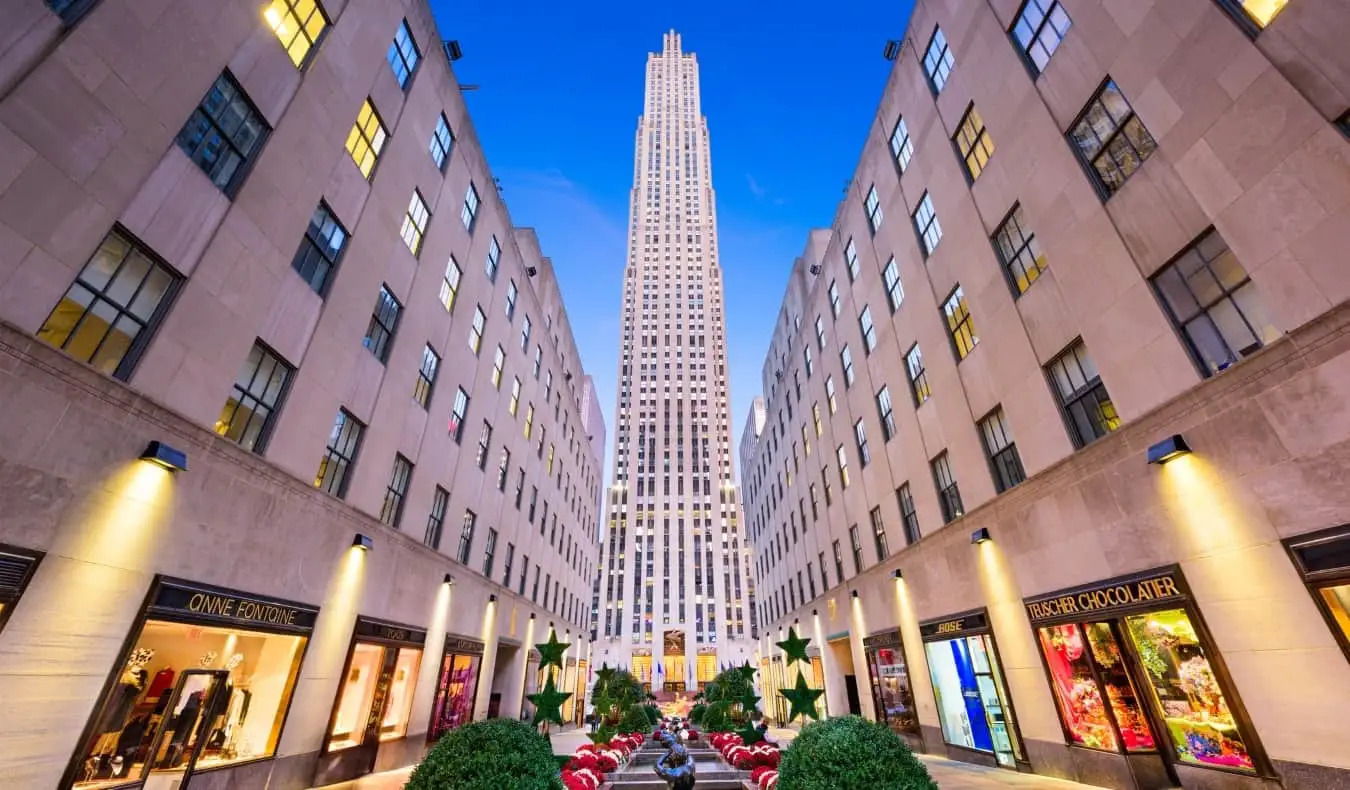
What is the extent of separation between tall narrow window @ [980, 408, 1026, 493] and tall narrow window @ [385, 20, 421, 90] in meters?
21.7

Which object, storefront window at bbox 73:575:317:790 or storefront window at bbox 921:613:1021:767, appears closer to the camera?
storefront window at bbox 73:575:317:790

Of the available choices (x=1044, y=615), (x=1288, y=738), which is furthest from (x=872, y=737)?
(x=1044, y=615)

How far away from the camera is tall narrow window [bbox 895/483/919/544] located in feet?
66.0

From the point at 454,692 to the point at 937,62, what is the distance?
96.0ft

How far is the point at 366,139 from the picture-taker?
1533cm

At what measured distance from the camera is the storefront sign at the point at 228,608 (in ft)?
29.7

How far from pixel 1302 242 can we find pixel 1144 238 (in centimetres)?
274

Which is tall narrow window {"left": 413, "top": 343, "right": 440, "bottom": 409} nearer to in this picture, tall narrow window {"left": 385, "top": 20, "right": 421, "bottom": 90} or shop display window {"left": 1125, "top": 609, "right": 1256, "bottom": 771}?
tall narrow window {"left": 385, "top": 20, "right": 421, "bottom": 90}

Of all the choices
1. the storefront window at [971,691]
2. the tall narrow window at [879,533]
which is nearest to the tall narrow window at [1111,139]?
the storefront window at [971,691]

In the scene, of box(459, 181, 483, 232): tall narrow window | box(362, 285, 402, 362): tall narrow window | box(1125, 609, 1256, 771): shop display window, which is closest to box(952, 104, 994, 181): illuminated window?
box(1125, 609, 1256, 771): shop display window

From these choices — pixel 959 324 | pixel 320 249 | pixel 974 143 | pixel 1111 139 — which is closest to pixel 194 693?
pixel 320 249

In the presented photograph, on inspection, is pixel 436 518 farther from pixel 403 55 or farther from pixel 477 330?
pixel 403 55

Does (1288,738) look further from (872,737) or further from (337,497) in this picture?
(337,497)

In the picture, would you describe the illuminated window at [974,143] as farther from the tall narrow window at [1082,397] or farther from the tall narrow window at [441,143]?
the tall narrow window at [441,143]
